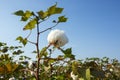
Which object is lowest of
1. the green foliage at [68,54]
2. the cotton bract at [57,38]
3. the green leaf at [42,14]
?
the green foliage at [68,54]

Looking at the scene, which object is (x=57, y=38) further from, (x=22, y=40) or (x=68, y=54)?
(x=22, y=40)

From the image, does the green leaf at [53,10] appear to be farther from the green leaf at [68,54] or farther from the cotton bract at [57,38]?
the green leaf at [68,54]

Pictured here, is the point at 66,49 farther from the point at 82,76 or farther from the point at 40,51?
the point at 82,76

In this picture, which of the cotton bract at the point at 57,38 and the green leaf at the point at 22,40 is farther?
the green leaf at the point at 22,40

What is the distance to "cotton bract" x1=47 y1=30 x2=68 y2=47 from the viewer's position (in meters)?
1.74

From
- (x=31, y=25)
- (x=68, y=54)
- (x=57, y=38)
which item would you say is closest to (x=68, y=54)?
(x=68, y=54)

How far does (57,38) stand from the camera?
1754 millimetres

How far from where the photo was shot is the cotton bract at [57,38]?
5.71ft

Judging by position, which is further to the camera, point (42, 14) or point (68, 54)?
point (42, 14)

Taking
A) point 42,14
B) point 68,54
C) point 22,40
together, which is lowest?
point 68,54

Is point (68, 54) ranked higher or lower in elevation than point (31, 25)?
lower

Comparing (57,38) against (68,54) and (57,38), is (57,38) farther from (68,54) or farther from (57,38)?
(68,54)

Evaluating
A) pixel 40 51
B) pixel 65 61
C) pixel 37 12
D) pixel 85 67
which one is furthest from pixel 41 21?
pixel 85 67

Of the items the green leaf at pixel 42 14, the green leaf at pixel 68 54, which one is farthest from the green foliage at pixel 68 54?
the green leaf at pixel 42 14
